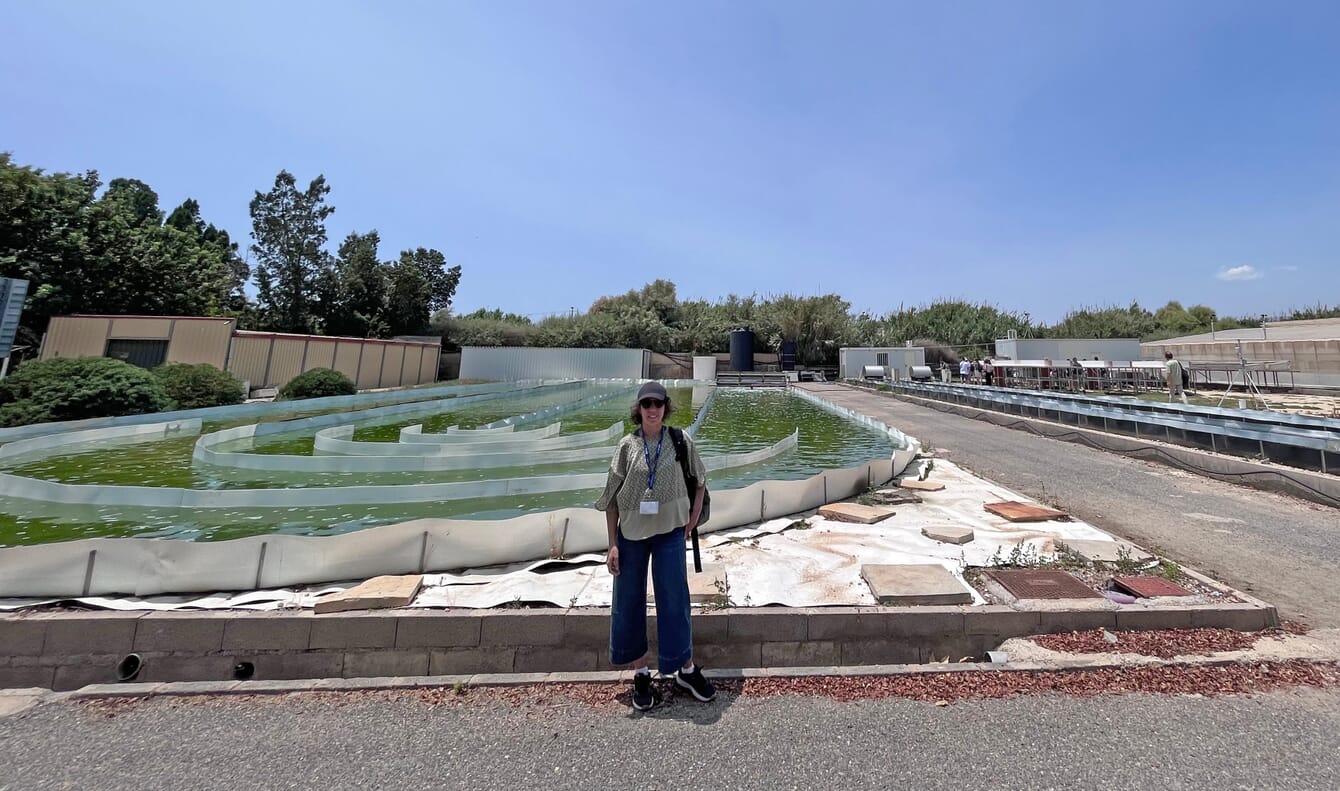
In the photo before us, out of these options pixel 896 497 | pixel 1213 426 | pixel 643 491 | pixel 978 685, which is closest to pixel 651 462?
pixel 643 491

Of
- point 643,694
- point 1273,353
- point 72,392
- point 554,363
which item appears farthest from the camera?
point 554,363

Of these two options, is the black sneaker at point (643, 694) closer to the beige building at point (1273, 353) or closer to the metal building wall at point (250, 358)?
the metal building wall at point (250, 358)

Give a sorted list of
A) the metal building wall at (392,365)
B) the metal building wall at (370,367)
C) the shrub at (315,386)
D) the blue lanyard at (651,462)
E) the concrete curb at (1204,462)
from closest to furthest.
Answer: the blue lanyard at (651,462) → the concrete curb at (1204,462) → the shrub at (315,386) → the metal building wall at (370,367) → the metal building wall at (392,365)

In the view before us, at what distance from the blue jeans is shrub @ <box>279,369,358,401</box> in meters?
21.8

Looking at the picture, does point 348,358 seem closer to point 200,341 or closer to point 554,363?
point 200,341

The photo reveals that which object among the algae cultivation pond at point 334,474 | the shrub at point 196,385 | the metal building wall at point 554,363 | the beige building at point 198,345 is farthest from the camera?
the metal building wall at point 554,363

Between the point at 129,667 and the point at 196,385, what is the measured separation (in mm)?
17878

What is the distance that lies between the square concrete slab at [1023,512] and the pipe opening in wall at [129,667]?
7.17m

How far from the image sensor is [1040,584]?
360 cm

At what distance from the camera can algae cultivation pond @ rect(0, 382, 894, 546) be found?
5695 millimetres

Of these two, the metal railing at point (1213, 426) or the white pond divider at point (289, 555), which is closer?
the white pond divider at point (289, 555)

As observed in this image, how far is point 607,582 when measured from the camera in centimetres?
374

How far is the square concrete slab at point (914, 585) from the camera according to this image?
3.31m

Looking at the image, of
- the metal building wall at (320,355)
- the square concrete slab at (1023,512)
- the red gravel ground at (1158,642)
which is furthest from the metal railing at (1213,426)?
the metal building wall at (320,355)
